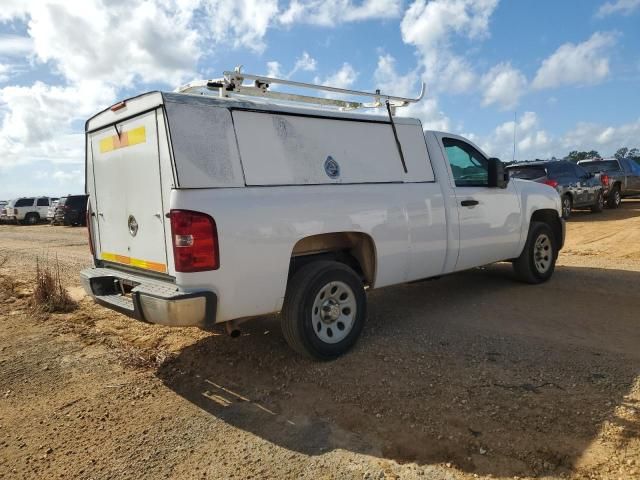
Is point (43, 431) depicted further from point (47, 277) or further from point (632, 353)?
point (632, 353)

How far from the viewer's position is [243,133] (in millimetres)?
4062

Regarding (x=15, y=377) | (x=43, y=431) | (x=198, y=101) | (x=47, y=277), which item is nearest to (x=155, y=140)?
(x=198, y=101)

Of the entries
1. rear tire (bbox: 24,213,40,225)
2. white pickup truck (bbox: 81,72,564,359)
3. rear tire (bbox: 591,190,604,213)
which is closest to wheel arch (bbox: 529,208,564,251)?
white pickup truck (bbox: 81,72,564,359)

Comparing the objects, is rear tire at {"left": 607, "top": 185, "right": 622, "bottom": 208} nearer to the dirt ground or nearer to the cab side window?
the dirt ground

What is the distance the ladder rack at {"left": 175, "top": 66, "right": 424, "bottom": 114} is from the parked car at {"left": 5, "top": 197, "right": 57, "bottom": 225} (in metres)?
32.4

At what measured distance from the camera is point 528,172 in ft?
45.4

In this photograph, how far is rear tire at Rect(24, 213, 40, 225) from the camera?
108ft

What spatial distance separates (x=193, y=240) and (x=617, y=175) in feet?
61.7

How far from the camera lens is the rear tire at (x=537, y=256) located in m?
6.89

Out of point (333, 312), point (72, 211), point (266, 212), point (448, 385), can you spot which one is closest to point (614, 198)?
point (333, 312)

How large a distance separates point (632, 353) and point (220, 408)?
3.43 metres

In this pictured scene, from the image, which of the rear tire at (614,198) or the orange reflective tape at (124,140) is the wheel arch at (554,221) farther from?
the rear tire at (614,198)

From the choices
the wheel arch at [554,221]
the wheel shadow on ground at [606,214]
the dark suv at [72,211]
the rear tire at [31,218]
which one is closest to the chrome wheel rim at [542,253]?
the wheel arch at [554,221]

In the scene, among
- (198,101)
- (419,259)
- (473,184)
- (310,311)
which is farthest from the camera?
(473,184)
